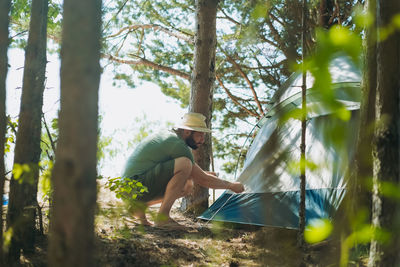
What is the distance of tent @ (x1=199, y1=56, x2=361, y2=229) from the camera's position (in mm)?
3539

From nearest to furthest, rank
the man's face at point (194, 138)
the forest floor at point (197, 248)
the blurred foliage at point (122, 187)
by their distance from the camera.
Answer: the forest floor at point (197, 248) < the blurred foliage at point (122, 187) < the man's face at point (194, 138)

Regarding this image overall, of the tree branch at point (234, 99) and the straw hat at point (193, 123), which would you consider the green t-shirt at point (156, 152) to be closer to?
the straw hat at point (193, 123)

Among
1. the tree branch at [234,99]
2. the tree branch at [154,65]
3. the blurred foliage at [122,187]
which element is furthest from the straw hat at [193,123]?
the tree branch at [234,99]

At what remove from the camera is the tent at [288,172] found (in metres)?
3.54

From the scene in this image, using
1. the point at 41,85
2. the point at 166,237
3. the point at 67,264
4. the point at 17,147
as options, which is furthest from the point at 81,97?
the point at 166,237

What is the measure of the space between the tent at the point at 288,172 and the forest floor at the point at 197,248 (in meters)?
0.20

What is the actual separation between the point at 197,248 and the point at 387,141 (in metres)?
1.92

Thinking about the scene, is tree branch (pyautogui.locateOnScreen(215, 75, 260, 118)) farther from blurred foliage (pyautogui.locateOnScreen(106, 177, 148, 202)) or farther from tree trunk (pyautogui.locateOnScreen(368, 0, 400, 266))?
tree trunk (pyautogui.locateOnScreen(368, 0, 400, 266))

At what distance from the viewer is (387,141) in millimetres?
1687

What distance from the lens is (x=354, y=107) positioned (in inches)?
142

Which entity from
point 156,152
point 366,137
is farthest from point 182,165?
point 366,137

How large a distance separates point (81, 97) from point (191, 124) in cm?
314

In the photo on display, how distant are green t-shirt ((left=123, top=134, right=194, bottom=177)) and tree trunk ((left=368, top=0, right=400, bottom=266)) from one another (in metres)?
2.42

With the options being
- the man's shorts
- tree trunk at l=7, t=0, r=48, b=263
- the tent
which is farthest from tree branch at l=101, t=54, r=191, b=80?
tree trunk at l=7, t=0, r=48, b=263
